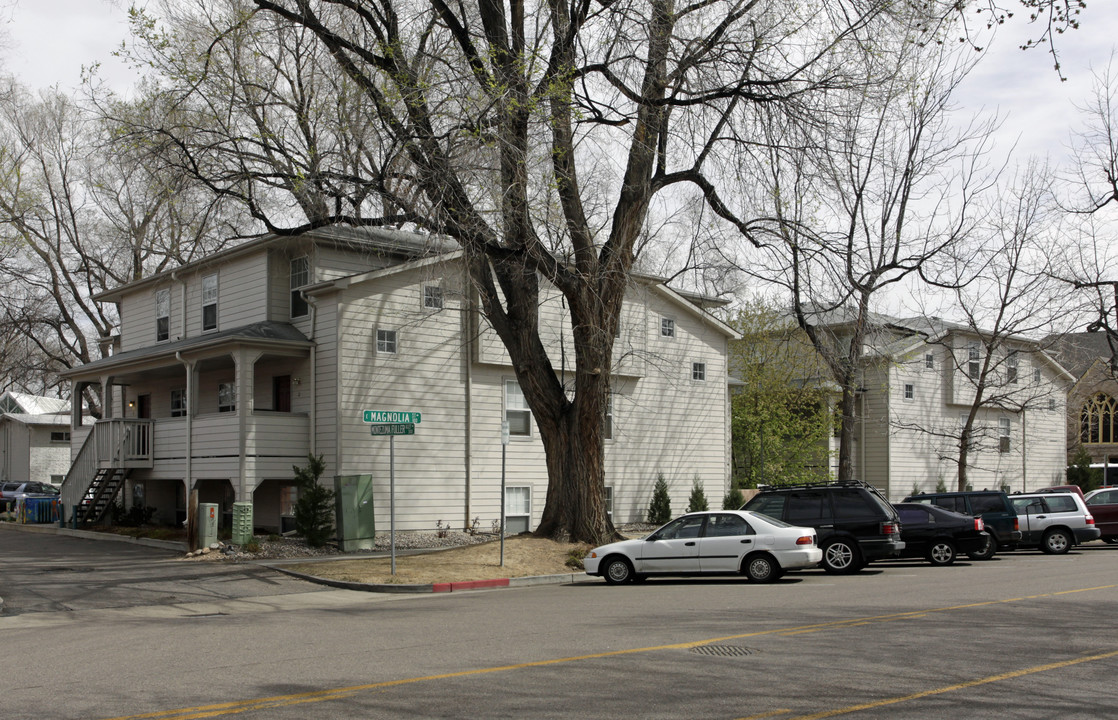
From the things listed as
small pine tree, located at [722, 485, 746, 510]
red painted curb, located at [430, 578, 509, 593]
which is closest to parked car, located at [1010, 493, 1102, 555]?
small pine tree, located at [722, 485, 746, 510]

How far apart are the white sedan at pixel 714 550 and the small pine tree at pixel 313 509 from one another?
7.88 meters

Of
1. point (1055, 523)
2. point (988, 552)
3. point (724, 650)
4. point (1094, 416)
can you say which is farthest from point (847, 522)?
point (1094, 416)

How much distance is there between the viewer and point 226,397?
28812 mm

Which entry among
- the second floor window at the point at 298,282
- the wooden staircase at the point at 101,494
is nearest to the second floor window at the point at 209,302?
the second floor window at the point at 298,282

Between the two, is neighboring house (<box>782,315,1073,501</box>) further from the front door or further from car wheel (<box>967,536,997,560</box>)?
the front door

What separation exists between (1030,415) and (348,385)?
36053 mm

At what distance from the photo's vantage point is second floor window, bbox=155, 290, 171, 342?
30781 millimetres

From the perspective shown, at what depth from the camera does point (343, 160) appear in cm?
1902

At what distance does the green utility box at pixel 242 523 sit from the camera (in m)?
22.2

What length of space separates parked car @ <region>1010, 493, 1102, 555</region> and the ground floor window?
1289cm

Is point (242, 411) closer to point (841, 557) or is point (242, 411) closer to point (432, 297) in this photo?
point (432, 297)

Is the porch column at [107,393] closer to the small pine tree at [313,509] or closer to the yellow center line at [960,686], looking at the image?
the small pine tree at [313,509]

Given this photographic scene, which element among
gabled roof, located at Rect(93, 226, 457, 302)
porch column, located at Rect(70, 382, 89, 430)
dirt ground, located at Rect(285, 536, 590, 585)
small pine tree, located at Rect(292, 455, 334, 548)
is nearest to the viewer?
dirt ground, located at Rect(285, 536, 590, 585)

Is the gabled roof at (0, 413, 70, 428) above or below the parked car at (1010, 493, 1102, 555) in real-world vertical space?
above
